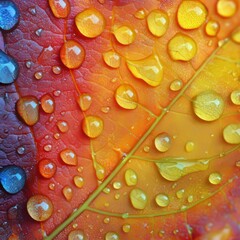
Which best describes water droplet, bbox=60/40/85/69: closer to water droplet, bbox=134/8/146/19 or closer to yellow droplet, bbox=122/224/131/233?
water droplet, bbox=134/8/146/19

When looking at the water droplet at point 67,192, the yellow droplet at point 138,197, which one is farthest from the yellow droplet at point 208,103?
the water droplet at point 67,192

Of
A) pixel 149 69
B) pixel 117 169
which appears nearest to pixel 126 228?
pixel 117 169

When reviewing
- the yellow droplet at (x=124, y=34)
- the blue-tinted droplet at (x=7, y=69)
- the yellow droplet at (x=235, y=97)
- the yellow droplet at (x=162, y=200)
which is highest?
the yellow droplet at (x=235, y=97)

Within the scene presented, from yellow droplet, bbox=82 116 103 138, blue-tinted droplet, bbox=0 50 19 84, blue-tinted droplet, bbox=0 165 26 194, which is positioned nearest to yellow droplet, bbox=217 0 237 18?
yellow droplet, bbox=82 116 103 138

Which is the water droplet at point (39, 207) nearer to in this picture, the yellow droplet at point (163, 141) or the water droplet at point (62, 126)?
the water droplet at point (62, 126)

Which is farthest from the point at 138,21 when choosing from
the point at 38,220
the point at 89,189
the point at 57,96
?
the point at 38,220

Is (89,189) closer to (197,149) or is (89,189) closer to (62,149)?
(62,149)

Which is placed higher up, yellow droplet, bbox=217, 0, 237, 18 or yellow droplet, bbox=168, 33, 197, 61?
yellow droplet, bbox=217, 0, 237, 18
